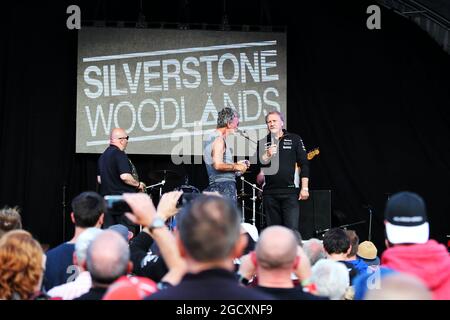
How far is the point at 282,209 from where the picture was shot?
22.3 ft

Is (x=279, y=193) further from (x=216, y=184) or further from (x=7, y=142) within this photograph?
(x=7, y=142)

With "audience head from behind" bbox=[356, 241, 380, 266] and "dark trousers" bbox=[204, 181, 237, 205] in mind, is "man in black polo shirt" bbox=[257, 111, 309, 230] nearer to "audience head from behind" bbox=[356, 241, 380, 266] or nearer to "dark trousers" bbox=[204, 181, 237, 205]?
"dark trousers" bbox=[204, 181, 237, 205]

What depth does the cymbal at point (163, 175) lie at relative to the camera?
8180 millimetres

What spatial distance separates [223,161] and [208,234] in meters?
3.92

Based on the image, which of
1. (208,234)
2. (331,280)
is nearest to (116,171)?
(331,280)

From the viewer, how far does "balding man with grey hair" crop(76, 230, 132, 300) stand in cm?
254

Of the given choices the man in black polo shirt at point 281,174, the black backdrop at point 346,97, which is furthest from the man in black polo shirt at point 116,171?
the black backdrop at point 346,97

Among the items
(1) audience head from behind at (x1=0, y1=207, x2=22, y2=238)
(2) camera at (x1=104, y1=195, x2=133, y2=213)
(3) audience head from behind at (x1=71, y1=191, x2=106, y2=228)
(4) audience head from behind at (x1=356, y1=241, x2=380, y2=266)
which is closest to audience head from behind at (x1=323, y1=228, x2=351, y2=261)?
(4) audience head from behind at (x1=356, y1=241, x2=380, y2=266)

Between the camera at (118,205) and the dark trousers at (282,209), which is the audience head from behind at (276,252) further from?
the dark trousers at (282,209)

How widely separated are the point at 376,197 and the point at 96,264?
7231 millimetres

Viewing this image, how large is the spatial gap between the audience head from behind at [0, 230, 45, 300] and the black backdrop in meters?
6.15

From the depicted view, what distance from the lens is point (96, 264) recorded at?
2.55 m

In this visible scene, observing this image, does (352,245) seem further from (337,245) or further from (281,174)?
(281,174)

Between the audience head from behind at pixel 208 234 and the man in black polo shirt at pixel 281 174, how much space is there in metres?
4.58
